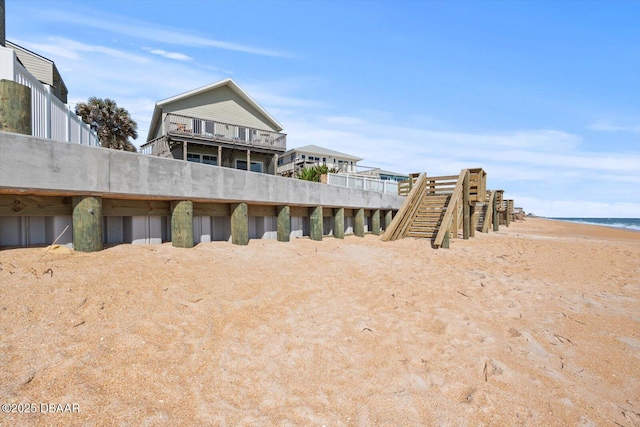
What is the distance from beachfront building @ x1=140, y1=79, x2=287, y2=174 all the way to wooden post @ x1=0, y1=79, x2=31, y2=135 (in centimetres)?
1439

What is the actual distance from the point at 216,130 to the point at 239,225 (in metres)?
15.6

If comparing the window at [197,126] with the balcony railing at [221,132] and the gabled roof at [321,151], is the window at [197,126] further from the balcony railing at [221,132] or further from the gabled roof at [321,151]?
the gabled roof at [321,151]

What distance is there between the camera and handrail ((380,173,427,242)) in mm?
10922

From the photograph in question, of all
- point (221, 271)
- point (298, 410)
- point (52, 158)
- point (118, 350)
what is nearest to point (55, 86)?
point (52, 158)

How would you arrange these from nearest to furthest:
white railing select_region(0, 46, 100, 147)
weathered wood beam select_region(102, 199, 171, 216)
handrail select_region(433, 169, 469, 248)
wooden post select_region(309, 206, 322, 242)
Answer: white railing select_region(0, 46, 100, 147) → weathered wood beam select_region(102, 199, 171, 216) → wooden post select_region(309, 206, 322, 242) → handrail select_region(433, 169, 469, 248)

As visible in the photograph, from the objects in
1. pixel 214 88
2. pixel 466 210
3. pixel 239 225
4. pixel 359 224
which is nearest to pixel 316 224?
pixel 359 224

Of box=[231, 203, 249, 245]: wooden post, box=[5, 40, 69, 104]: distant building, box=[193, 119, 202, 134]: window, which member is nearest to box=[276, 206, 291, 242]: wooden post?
box=[231, 203, 249, 245]: wooden post

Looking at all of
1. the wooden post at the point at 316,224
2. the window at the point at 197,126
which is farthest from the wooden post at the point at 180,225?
the window at the point at 197,126

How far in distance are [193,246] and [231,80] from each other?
20.0 meters

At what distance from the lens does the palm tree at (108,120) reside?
2564cm

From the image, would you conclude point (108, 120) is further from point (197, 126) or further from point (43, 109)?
point (43, 109)

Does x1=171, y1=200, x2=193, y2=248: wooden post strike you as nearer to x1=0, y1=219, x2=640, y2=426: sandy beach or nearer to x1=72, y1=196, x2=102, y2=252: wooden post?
x1=0, y1=219, x2=640, y2=426: sandy beach

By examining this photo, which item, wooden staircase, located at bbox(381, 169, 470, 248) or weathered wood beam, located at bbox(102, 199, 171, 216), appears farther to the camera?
wooden staircase, located at bbox(381, 169, 470, 248)

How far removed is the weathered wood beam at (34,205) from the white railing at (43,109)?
139cm
